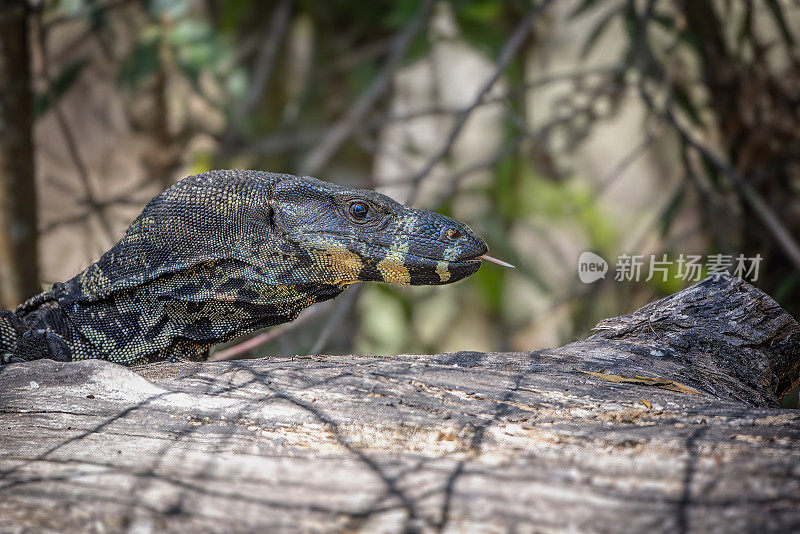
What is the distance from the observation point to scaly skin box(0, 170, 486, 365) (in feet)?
10.5

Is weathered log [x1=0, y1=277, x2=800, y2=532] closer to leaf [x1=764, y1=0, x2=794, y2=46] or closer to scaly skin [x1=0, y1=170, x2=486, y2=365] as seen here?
scaly skin [x1=0, y1=170, x2=486, y2=365]

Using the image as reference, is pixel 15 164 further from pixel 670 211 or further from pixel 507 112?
pixel 670 211

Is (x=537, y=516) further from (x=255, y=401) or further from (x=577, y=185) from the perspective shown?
(x=577, y=185)

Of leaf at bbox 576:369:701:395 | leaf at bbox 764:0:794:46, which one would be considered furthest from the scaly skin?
leaf at bbox 764:0:794:46

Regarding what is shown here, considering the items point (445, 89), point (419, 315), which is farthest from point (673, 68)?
point (419, 315)

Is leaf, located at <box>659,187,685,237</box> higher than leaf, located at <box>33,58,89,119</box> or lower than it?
lower

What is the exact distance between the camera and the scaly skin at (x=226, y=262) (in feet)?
10.5

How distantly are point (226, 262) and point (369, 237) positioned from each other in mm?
610

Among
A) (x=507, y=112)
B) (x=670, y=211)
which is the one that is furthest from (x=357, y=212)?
(x=670, y=211)

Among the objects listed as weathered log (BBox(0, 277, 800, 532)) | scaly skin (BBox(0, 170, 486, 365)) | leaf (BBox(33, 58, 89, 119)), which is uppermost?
leaf (BBox(33, 58, 89, 119))

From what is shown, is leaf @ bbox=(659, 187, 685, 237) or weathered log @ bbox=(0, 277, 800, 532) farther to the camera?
leaf @ bbox=(659, 187, 685, 237)

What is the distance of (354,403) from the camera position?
8.20 ft

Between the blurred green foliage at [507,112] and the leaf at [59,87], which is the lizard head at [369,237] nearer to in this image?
the blurred green foliage at [507,112]

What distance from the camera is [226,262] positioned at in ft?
10.7
